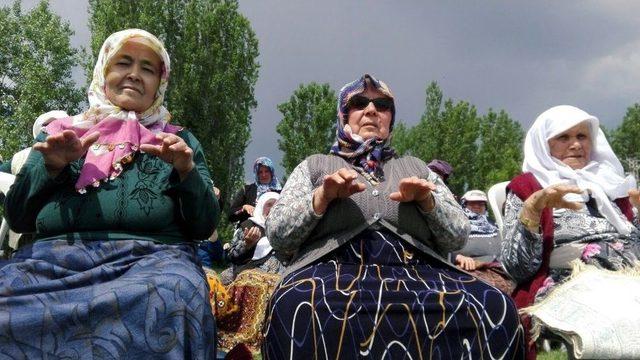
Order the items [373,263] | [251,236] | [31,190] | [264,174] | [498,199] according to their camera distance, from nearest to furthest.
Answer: [31,190]
[373,263]
[498,199]
[251,236]
[264,174]

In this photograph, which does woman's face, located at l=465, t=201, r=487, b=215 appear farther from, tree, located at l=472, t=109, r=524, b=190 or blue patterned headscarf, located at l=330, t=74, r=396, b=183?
tree, located at l=472, t=109, r=524, b=190

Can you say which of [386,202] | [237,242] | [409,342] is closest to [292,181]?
[386,202]

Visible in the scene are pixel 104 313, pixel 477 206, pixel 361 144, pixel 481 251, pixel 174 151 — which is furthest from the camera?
pixel 477 206

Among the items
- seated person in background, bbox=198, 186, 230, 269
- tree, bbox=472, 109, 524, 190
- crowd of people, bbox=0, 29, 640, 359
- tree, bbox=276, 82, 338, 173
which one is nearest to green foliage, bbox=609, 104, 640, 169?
tree, bbox=472, 109, 524, 190

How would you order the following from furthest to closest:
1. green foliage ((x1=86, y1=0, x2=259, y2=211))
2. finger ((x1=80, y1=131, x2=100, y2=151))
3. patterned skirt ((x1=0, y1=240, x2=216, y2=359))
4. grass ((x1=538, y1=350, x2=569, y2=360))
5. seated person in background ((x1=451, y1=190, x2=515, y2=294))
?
green foliage ((x1=86, y1=0, x2=259, y2=211)) < seated person in background ((x1=451, y1=190, x2=515, y2=294)) < grass ((x1=538, y1=350, x2=569, y2=360)) < finger ((x1=80, y1=131, x2=100, y2=151)) < patterned skirt ((x1=0, y1=240, x2=216, y2=359))

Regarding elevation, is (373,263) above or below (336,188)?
below

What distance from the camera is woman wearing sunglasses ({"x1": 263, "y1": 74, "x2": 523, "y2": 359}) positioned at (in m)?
2.38

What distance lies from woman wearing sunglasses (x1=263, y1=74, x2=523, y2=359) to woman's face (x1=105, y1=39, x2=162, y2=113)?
2.77 feet

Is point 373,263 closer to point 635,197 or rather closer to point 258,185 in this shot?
point 635,197

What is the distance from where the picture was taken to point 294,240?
9.16 feet

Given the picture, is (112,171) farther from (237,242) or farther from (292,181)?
(237,242)

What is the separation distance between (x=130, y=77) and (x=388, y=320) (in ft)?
5.54

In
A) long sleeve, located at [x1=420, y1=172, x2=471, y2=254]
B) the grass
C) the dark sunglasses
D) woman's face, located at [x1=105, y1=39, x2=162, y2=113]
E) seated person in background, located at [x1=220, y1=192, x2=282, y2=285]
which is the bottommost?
the grass

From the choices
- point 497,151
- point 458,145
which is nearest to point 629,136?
point 497,151
